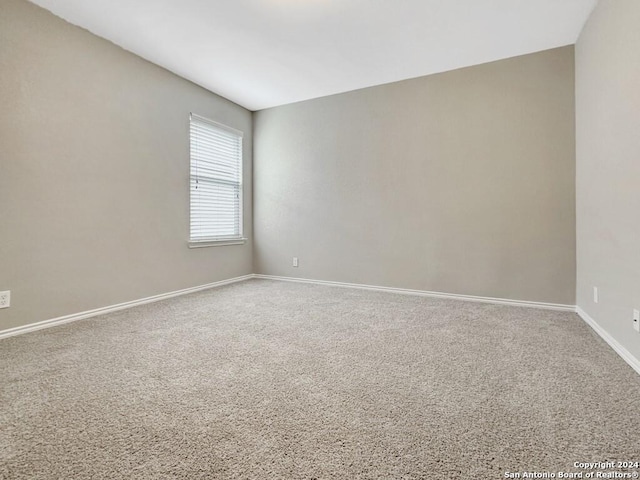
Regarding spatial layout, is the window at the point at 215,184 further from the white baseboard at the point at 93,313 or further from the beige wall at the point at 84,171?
the white baseboard at the point at 93,313

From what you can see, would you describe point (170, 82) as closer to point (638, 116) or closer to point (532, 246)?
point (638, 116)

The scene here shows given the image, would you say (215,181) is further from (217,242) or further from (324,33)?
(324,33)

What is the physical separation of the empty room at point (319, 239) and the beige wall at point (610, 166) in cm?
2

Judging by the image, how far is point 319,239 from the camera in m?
4.24

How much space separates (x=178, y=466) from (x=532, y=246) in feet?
11.1

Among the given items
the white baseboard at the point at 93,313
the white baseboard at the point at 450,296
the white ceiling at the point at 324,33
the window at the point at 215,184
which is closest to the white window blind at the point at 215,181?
the window at the point at 215,184

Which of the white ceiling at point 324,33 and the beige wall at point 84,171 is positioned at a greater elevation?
the white ceiling at point 324,33

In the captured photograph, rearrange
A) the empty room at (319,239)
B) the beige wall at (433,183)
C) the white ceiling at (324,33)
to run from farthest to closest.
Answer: the beige wall at (433,183), the white ceiling at (324,33), the empty room at (319,239)

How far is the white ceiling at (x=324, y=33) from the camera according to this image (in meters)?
2.42

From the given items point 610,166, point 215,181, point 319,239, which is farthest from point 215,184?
point 610,166

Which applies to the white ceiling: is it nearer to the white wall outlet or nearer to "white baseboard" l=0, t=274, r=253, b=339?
the white wall outlet

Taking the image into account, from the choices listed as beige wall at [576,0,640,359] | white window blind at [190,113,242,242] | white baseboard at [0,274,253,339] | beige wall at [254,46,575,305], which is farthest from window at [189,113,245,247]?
beige wall at [576,0,640,359]

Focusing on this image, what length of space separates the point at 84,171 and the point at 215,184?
1571 millimetres

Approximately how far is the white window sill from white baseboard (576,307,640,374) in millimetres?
3893
